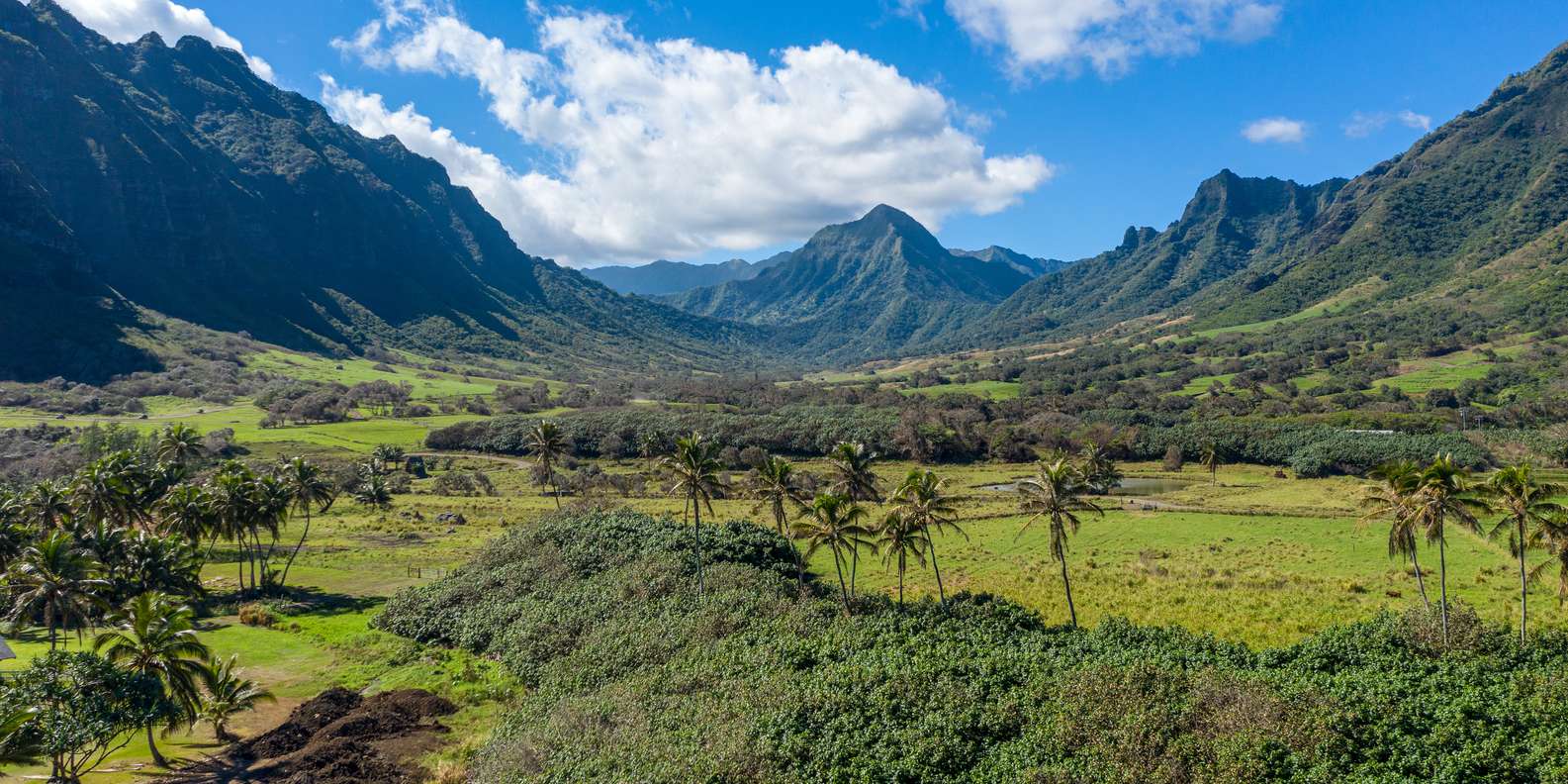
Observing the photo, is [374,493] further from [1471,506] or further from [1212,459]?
[1212,459]

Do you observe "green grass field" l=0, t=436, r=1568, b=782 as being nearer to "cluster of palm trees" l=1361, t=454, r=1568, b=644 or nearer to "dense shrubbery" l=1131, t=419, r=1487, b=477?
"cluster of palm trees" l=1361, t=454, r=1568, b=644

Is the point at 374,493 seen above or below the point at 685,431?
below

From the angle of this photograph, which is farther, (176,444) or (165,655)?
(176,444)

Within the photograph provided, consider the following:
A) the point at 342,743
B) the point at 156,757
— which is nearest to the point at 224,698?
the point at 156,757

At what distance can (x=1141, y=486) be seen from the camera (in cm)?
10612

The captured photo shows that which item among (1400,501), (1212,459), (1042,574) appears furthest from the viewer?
(1212,459)

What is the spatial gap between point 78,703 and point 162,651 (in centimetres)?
273

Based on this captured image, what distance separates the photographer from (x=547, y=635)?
4175cm

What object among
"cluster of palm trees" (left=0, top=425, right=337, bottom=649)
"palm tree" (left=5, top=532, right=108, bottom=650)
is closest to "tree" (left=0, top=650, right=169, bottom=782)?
"palm tree" (left=5, top=532, right=108, bottom=650)

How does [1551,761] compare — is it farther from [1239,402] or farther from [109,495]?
[1239,402]

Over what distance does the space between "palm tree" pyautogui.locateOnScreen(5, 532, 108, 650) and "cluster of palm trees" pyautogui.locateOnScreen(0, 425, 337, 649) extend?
0.05 metres

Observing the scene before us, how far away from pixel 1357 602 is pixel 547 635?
50.2 m

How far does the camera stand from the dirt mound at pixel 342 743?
29.5 meters

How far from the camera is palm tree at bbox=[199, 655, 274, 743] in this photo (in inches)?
1248
